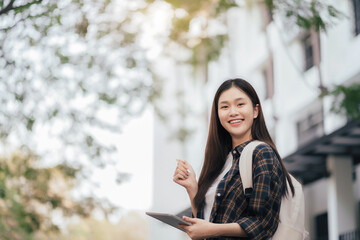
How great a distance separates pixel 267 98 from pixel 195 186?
743 inches

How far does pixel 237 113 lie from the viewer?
10.2ft

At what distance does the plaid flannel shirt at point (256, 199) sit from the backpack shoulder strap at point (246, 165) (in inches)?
0.8

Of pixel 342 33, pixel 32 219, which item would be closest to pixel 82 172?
pixel 32 219

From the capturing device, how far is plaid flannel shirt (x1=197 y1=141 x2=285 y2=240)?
9.07ft

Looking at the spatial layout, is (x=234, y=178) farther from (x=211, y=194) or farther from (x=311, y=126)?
(x=311, y=126)

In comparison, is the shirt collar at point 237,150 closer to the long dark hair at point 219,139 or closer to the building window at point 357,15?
the long dark hair at point 219,139

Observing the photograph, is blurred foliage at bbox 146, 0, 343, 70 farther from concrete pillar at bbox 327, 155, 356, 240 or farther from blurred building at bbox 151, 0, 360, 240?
concrete pillar at bbox 327, 155, 356, 240

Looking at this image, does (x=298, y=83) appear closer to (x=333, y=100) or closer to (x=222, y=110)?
(x=333, y=100)

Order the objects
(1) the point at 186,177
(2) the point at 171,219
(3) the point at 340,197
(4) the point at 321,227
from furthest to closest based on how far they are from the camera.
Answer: (4) the point at 321,227 < (3) the point at 340,197 < (1) the point at 186,177 < (2) the point at 171,219

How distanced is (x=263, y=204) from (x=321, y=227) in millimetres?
14989

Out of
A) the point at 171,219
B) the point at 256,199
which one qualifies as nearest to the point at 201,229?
the point at 171,219

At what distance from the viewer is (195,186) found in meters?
3.17

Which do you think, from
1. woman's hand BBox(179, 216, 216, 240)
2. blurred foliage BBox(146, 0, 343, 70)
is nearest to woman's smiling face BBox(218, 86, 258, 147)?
woman's hand BBox(179, 216, 216, 240)

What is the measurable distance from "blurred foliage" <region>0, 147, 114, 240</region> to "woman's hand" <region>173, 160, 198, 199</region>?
31.9ft
